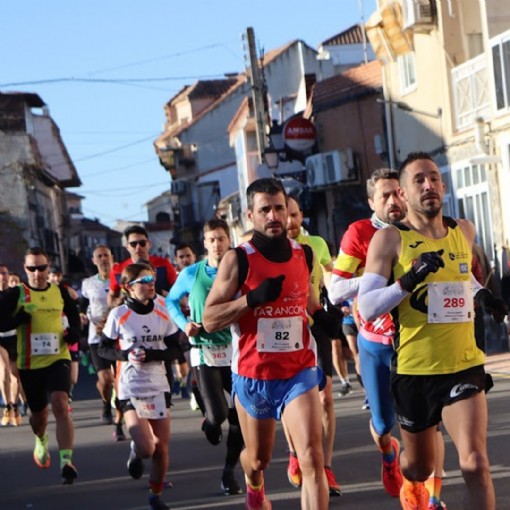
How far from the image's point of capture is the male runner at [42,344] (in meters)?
11.3

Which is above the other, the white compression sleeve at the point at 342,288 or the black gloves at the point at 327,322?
the white compression sleeve at the point at 342,288

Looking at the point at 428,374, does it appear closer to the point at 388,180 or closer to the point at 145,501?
the point at 388,180

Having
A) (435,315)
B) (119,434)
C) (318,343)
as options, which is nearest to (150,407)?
(318,343)

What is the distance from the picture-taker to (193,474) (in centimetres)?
1134

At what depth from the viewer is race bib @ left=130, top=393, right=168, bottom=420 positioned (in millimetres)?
9891

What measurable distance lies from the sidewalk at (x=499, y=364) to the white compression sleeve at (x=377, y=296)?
12.3 metres

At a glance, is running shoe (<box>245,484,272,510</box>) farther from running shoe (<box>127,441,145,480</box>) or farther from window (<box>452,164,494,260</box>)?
window (<box>452,164,494,260</box>)

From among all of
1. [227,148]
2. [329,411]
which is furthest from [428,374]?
[227,148]

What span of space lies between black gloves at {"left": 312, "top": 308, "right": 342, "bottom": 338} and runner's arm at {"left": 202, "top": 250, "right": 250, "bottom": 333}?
19.8 inches

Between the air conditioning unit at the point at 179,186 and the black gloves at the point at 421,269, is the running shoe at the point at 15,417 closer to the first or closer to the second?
the black gloves at the point at 421,269

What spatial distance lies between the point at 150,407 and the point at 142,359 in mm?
401

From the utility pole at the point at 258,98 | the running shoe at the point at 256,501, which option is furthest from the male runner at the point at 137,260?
the utility pole at the point at 258,98

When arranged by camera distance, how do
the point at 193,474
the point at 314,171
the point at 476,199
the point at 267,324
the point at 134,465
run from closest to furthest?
the point at 267,324
the point at 134,465
the point at 193,474
the point at 476,199
the point at 314,171

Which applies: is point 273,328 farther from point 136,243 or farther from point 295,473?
point 136,243
